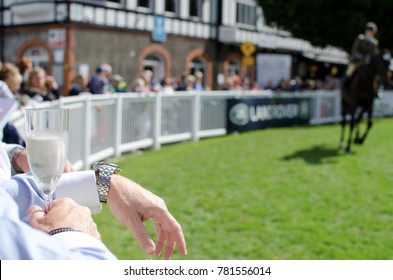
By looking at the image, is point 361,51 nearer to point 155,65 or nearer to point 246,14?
point 155,65

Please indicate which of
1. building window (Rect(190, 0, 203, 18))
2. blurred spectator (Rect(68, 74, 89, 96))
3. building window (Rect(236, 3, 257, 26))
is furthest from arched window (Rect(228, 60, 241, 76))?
blurred spectator (Rect(68, 74, 89, 96))

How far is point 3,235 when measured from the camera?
1.09 metres

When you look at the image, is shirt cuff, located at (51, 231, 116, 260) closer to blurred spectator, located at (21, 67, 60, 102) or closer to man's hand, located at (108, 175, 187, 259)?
man's hand, located at (108, 175, 187, 259)

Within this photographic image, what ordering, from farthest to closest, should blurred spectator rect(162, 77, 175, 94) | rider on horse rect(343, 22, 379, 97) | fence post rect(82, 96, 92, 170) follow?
blurred spectator rect(162, 77, 175, 94), rider on horse rect(343, 22, 379, 97), fence post rect(82, 96, 92, 170)

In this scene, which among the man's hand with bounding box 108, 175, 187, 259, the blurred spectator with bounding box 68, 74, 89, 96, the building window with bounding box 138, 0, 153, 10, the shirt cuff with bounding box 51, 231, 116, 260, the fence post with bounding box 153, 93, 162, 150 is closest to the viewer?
the shirt cuff with bounding box 51, 231, 116, 260

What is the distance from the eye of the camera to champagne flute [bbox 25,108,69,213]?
162 centimetres

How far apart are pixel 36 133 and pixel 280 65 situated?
25.0 metres

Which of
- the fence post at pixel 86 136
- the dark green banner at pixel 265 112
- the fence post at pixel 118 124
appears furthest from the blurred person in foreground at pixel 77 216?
the dark green banner at pixel 265 112

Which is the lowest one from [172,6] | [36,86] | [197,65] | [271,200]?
[271,200]

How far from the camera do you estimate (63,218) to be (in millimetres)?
1455

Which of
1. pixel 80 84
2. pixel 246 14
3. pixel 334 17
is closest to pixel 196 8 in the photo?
pixel 246 14

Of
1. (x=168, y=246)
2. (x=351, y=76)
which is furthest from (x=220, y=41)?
(x=168, y=246)

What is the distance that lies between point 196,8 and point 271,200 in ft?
61.0
